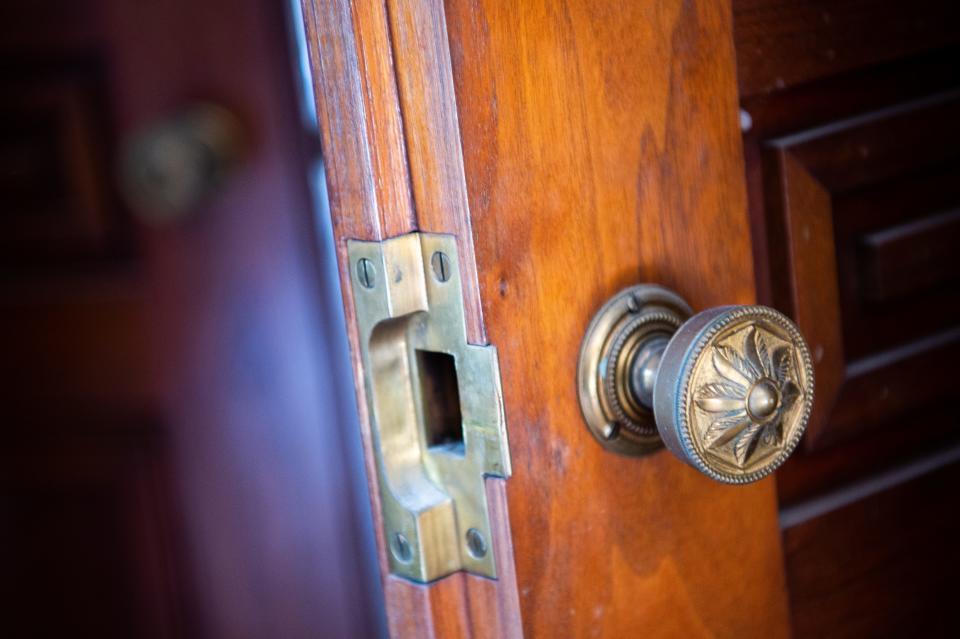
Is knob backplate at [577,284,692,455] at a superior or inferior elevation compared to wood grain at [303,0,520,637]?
inferior

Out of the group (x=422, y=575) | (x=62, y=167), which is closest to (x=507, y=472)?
(x=422, y=575)

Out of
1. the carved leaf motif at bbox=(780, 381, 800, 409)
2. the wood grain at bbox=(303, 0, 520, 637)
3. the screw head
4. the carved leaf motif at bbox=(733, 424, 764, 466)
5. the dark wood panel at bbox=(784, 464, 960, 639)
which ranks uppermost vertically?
the wood grain at bbox=(303, 0, 520, 637)

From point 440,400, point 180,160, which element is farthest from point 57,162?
point 440,400

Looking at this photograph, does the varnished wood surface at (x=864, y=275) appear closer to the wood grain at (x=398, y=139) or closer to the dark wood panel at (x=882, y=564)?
the dark wood panel at (x=882, y=564)

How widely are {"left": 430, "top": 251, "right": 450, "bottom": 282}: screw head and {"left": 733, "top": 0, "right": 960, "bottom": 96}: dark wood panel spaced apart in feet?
0.59

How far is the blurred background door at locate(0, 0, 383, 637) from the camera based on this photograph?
3.27 feet

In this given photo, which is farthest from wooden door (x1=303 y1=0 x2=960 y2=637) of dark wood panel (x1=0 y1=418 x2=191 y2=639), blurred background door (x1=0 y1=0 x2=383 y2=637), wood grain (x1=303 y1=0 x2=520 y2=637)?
dark wood panel (x1=0 y1=418 x2=191 y2=639)

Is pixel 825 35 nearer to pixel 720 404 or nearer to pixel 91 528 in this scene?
pixel 720 404

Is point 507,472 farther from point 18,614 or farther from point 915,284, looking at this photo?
point 18,614

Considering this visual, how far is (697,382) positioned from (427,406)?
4.1 inches

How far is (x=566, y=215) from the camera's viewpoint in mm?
419

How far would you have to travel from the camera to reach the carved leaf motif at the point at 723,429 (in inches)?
16.1

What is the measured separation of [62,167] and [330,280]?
267mm

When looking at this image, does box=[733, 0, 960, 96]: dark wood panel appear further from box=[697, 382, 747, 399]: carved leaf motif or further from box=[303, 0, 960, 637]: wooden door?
box=[697, 382, 747, 399]: carved leaf motif
